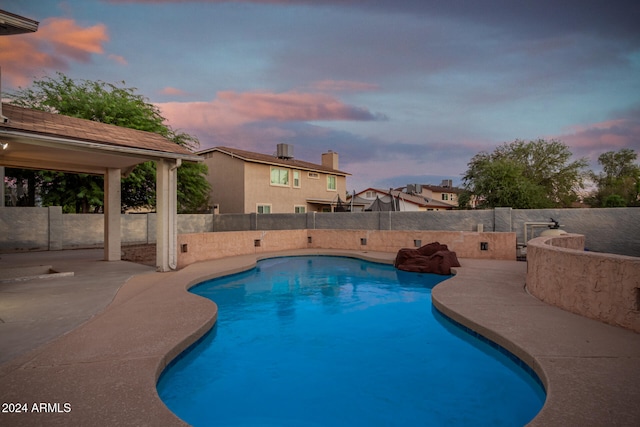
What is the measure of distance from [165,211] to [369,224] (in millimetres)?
11308

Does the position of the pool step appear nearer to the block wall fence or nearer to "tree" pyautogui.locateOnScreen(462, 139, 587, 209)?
the block wall fence

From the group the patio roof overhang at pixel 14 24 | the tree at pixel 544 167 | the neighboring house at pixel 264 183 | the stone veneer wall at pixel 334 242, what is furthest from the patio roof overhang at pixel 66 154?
the tree at pixel 544 167

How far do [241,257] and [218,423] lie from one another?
11.0m

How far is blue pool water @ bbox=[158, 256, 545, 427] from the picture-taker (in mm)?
4012

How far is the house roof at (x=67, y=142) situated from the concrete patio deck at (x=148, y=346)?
137 inches

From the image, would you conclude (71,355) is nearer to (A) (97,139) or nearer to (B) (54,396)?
(B) (54,396)

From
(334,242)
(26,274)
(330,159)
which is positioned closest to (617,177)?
(330,159)

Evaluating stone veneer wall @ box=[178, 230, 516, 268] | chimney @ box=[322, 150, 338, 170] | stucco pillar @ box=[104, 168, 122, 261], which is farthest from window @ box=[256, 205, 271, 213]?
stucco pillar @ box=[104, 168, 122, 261]

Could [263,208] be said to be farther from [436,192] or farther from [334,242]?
[436,192]

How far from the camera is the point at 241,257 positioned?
48.2 feet

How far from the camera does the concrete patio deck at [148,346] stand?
2963 millimetres

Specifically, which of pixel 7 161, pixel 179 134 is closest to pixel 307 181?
pixel 179 134

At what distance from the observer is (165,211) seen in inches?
414

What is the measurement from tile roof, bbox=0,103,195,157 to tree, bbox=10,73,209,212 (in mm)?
11787
